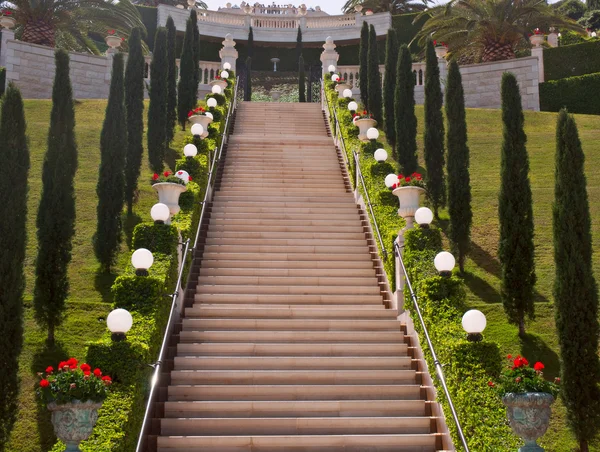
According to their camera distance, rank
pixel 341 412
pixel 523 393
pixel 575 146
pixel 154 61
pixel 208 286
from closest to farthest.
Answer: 1. pixel 523 393
2. pixel 341 412
3. pixel 575 146
4. pixel 208 286
5. pixel 154 61

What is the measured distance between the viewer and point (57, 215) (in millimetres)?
13477

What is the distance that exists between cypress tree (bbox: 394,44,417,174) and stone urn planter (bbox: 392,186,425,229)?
7.52 m

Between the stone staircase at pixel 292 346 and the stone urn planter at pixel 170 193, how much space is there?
4.20 ft

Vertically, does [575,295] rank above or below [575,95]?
below

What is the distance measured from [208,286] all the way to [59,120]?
431cm

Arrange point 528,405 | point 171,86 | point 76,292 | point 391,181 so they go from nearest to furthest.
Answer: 1. point 528,405
2. point 76,292
3. point 391,181
4. point 171,86

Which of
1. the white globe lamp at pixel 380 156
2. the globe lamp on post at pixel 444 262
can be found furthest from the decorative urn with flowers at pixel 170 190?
the globe lamp on post at pixel 444 262

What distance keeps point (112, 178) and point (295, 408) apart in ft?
26.0

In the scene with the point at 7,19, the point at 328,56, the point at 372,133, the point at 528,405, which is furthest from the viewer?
the point at 328,56

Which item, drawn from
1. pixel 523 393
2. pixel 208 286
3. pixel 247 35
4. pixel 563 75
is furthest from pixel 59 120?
pixel 247 35

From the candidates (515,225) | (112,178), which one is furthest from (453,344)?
(112,178)

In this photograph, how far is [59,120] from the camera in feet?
→ 47.3

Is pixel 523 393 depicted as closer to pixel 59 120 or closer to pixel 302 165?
pixel 59 120

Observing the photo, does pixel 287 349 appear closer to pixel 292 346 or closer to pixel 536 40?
pixel 292 346
